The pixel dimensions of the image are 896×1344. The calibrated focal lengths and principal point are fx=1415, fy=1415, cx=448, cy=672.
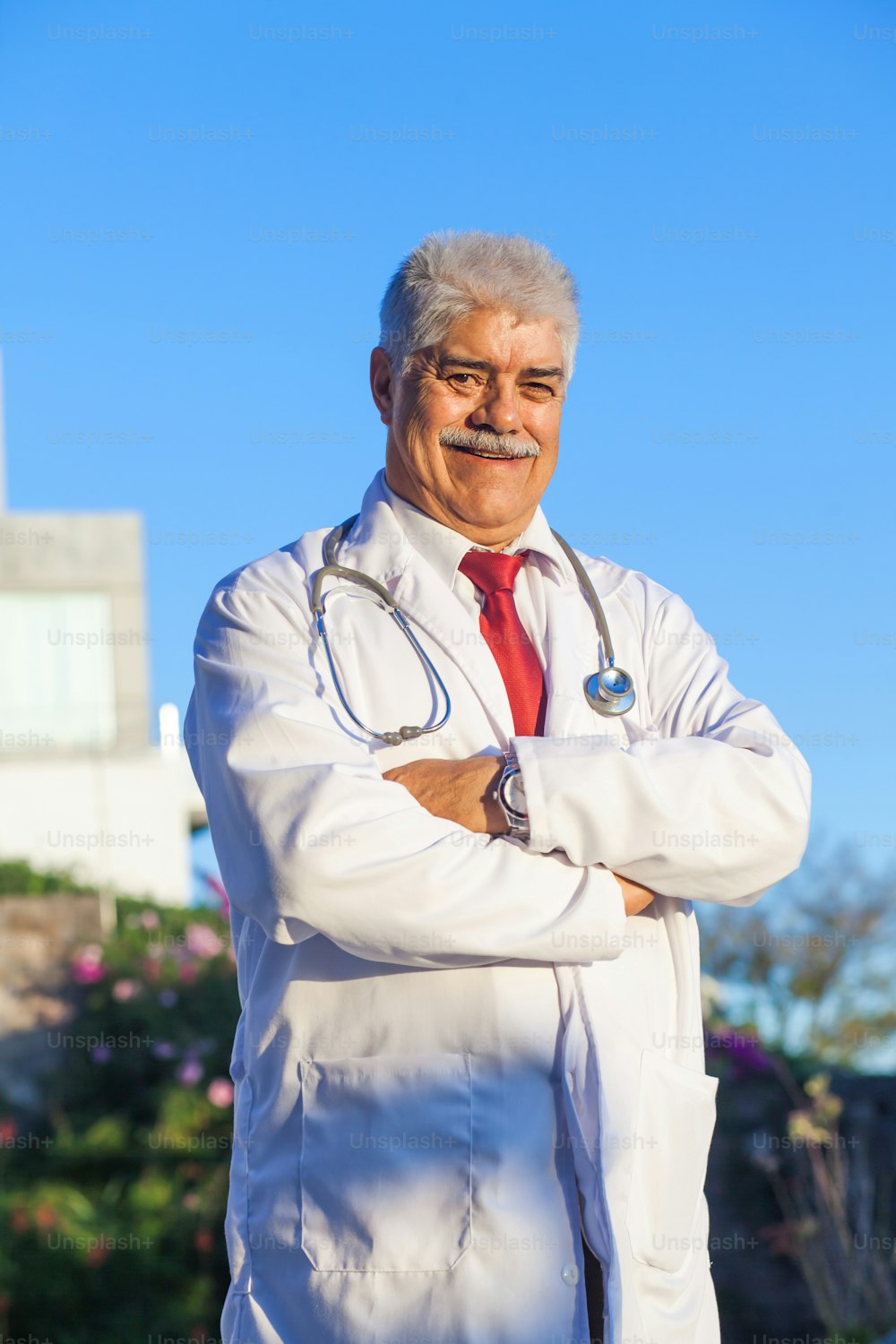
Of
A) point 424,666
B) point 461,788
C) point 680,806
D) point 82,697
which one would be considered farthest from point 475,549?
point 82,697

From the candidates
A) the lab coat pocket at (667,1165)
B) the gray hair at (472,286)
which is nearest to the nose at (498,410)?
the gray hair at (472,286)

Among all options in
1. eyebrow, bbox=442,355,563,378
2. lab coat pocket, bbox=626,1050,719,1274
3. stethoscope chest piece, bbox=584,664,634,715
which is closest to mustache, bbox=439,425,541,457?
eyebrow, bbox=442,355,563,378

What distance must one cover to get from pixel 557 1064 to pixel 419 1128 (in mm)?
225

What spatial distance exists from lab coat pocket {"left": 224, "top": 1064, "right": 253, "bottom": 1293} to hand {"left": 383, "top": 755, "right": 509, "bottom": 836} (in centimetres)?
53

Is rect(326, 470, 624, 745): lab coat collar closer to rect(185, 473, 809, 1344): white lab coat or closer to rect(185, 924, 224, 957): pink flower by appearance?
rect(185, 473, 809, 1344): white lab coat

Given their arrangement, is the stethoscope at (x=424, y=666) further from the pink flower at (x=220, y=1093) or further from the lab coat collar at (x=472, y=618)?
the pink flower at (x=220, y=1093)

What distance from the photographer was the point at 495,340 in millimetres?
2475

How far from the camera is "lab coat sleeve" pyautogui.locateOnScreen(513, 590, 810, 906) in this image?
2098 millimetres

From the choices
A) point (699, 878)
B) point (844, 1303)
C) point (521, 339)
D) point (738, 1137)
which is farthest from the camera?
point (738, 1137)

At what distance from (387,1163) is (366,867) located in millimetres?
425

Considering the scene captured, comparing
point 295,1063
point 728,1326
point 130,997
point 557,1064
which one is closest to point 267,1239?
point 295,1063

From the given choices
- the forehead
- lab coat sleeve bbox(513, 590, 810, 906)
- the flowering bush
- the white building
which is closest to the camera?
lab coat sleeve bbox(513, 590, 810, 906)

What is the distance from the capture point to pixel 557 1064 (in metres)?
2.09

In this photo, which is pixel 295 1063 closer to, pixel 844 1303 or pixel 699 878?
pixel 699 878
